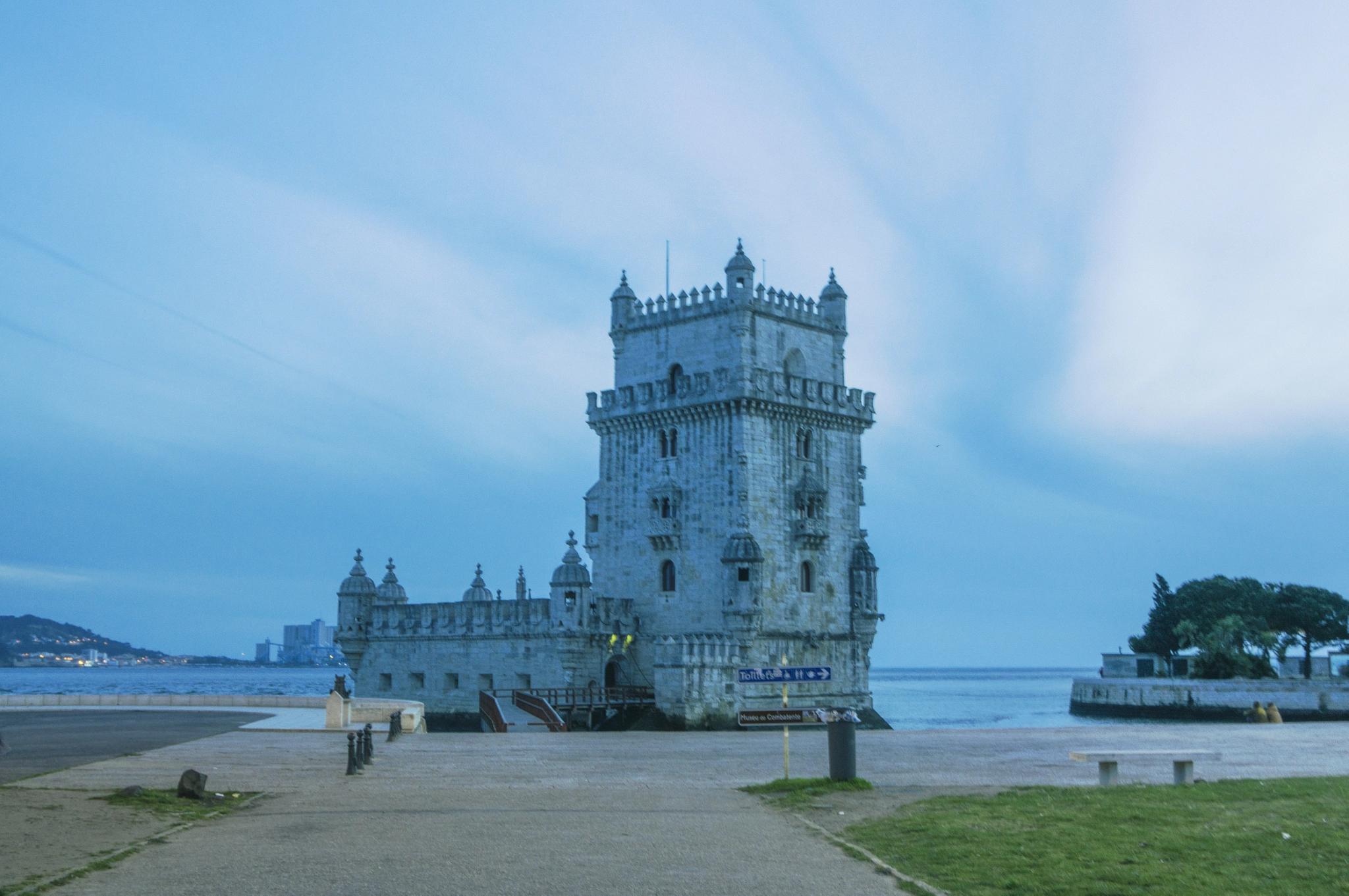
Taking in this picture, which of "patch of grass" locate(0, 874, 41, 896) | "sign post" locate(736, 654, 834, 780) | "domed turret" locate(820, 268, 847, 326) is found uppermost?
"domed turret" locate(820, 268, 847, 326)

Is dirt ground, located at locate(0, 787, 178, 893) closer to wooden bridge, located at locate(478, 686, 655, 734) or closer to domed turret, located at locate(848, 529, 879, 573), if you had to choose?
wooden bridge, located at locate(478, 686, 655, 734)

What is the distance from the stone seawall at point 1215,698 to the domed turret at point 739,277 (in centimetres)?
4487

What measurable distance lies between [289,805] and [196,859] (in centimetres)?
546

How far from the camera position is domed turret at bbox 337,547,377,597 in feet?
232

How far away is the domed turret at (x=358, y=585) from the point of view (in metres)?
70.6

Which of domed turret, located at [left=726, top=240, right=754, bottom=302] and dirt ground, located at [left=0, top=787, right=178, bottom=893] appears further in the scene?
domed turret, located at [left=726, top=240, right=754, bottom=302]

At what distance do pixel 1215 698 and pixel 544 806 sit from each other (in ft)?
268

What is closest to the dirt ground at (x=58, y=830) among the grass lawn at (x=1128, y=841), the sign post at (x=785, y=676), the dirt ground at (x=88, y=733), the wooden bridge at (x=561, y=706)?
the dirt ground at (x=88, y=733)

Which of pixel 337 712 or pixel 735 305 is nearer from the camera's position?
pixel 337 712

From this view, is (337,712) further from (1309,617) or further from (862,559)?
(1309,617)

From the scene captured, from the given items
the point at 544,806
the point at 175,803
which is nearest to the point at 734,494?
the point at 544,806

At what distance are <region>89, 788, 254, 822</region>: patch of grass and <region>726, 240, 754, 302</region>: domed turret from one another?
43.5 metres

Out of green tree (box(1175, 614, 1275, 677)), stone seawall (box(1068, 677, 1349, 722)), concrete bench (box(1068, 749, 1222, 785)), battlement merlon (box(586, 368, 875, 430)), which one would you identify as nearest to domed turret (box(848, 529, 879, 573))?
battlement merlon (box(586, 368, 875, 430))

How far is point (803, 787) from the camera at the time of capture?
943 inches
